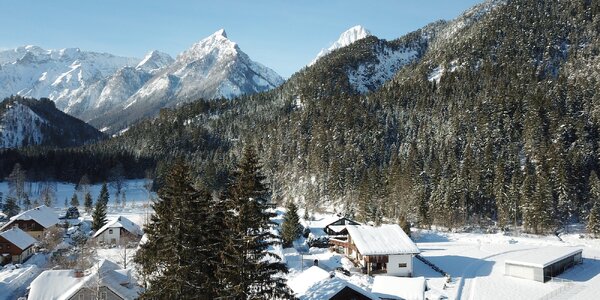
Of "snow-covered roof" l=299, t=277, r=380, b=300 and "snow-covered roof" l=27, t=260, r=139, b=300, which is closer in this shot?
"snow-covered roof" l=299, t=277, r=380, b=300

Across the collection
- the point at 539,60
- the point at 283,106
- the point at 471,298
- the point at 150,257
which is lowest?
the point at 471,298

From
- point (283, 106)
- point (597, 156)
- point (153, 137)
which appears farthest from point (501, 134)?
point (153, 137)

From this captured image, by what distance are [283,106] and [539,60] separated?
109101 millimetres

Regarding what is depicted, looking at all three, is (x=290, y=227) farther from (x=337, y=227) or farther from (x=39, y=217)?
(x=39, y=217)

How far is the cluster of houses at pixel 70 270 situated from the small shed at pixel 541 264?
4283 centimetres

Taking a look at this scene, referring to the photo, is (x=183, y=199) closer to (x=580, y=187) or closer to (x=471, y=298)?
(x=471, y=298)

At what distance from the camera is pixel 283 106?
195 m

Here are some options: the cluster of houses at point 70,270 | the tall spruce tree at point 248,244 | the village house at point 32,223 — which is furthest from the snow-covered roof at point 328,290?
the village house at point 32,223

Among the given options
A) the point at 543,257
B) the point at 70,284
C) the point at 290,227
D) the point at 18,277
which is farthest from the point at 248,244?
the point at 18,277

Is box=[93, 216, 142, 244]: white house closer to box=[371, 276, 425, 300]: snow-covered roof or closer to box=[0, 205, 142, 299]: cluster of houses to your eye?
box=[0, 205, 142, 299]: cluster of houses

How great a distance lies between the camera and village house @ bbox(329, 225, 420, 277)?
52656 millimetres

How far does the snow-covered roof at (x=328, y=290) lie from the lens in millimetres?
34594

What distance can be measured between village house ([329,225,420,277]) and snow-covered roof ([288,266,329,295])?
1265 centimetres

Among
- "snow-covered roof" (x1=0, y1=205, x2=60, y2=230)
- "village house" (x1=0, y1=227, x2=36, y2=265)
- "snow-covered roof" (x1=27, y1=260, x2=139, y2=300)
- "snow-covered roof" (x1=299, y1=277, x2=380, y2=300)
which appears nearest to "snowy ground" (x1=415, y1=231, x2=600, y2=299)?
"snow-covered roof" (x1=299, y1=277, x2=380, y2=300)
